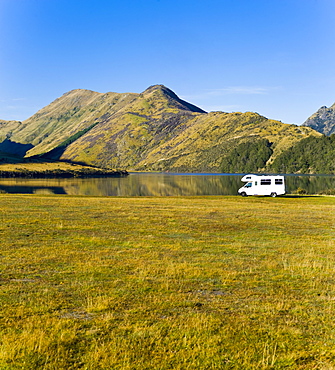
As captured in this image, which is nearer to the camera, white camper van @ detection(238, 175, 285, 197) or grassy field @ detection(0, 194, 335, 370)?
grassy field @ detection(0, 194, 335, 370)

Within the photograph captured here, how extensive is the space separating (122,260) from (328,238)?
15.9 m

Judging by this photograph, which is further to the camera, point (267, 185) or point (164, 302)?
point (267, 185)

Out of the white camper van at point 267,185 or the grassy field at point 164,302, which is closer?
the grassy field at point 164,302

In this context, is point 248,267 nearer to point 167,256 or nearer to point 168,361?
point 167,256

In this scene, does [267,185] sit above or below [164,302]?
above

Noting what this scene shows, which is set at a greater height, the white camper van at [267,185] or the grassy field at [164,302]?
the white camper van at [267,185]

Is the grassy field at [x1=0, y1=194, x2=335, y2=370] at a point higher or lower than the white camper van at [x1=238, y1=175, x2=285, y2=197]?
lower

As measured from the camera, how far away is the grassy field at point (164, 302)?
754cm

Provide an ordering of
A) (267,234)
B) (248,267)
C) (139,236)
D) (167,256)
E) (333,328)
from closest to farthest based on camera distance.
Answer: (333,328) → (248,267) → (167,256) → (139,236) → (267,234)

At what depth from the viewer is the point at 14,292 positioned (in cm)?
1135

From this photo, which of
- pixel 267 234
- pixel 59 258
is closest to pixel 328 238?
pixel 267 234

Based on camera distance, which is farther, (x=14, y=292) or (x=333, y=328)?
(x=14, y=292)

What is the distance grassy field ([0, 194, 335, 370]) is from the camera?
754cm

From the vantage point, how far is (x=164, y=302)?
10797 mm
